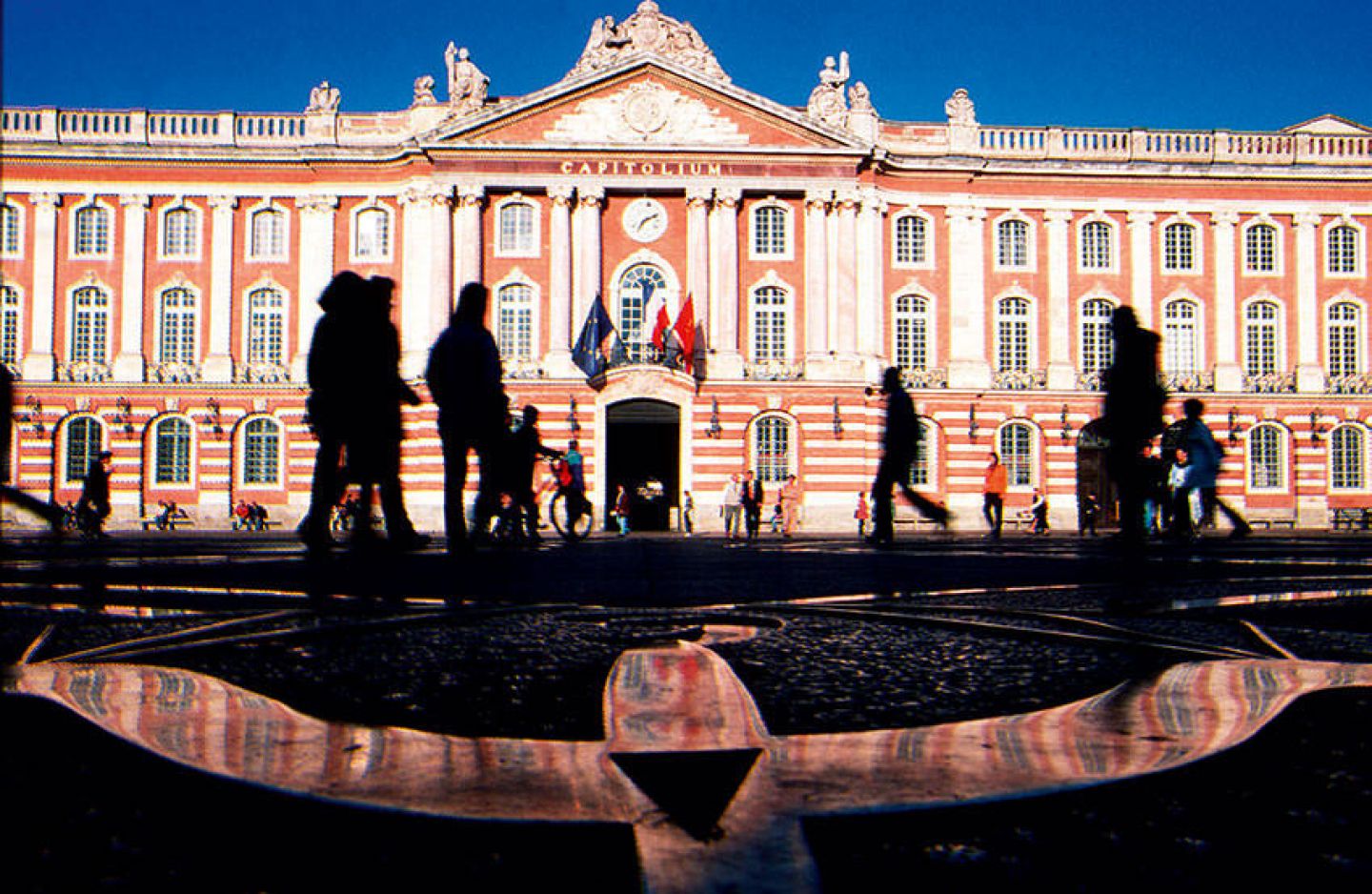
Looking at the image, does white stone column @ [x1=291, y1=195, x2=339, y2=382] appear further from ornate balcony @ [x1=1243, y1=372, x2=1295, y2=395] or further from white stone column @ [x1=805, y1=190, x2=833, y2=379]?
ornate balcony @ [x1=1243, y1=372, x2=1295, y2=395]

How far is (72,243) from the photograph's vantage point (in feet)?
→ 105

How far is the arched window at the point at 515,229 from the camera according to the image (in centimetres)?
3127

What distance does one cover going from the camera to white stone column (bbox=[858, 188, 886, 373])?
31.5 meters

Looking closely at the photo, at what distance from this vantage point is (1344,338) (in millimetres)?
34094

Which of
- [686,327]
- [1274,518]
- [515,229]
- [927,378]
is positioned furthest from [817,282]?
[1274,518]

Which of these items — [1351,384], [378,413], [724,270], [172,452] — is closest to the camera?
[378,413]

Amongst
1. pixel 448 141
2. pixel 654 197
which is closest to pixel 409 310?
pixel 448 141

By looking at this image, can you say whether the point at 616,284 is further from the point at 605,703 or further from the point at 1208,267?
the point at 605,703

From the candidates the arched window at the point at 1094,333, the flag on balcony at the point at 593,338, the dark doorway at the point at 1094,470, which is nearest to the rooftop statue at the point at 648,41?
the flag on balcony at the point at 593,338

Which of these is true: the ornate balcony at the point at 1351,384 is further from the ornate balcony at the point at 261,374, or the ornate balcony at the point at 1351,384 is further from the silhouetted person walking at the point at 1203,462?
the ornate balcony at the point at 261,374

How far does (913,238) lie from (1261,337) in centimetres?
1165

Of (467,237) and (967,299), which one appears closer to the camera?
(467,237)

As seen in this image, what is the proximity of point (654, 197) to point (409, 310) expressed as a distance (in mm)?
7912

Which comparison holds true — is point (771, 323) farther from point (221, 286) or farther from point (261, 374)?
point (221, 286)
